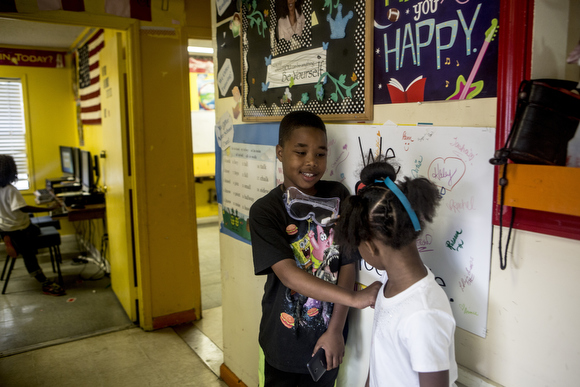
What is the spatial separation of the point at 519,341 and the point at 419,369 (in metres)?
0.31

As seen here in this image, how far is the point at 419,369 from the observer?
917mm

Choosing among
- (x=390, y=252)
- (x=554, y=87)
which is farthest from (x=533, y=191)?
(x=390, y=252)

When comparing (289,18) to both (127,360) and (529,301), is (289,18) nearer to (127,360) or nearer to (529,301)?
(529,301)

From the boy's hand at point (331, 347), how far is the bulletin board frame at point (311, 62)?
2.41 feet

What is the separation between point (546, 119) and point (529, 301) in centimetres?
43

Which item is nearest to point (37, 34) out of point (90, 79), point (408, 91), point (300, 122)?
point (90, 79)

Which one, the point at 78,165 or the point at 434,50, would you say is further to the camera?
the point at 78,165

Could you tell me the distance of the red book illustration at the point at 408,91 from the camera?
1.23 m

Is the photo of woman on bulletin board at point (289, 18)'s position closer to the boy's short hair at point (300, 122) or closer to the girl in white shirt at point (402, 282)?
the boy's short hair at point (300, 122)

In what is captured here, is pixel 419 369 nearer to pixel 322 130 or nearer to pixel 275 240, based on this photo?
pixel 275 240

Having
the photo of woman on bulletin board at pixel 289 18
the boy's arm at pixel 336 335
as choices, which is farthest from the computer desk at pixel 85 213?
the boy's arm at pixel 336 335

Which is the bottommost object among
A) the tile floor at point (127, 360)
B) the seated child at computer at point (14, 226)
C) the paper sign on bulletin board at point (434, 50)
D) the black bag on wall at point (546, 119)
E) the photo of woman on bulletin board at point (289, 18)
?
the tile floor at point (127, 360)

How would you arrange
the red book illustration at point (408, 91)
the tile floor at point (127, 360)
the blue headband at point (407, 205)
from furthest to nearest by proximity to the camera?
the tile floor at point (127, 360) < the red book illustration at point (408, 91) < the blue headband at point (407, 205)

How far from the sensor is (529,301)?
39.8 inches
